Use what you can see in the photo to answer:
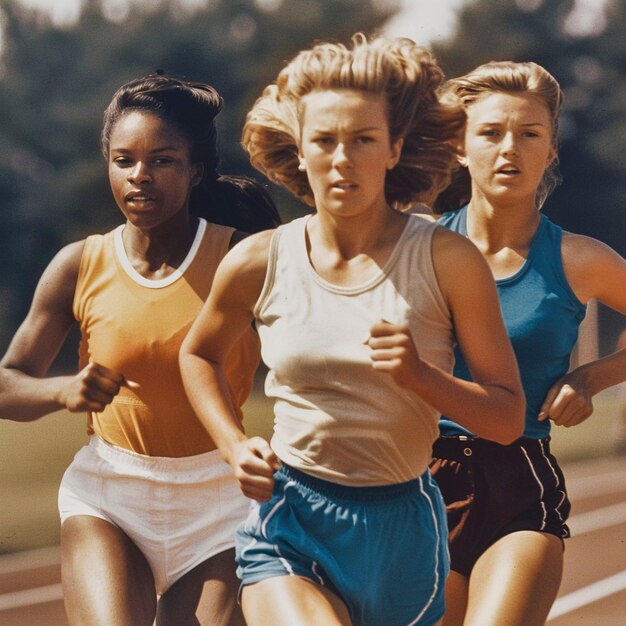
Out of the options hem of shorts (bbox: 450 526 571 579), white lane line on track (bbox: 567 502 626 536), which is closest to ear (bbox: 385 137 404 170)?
hem of shorts (bbox: 450 526 571 579)

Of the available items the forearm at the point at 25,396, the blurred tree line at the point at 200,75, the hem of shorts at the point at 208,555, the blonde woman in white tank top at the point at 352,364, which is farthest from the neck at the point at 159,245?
the blurred tree line at the point at 200,75

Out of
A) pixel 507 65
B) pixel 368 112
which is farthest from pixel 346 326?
pixel 507 65

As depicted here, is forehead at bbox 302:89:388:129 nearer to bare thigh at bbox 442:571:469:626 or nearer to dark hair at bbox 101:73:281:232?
dark hair at bbox 101:73:281:232

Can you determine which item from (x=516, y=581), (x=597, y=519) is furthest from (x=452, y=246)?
(x=597, y=519)

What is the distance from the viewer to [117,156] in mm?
4332

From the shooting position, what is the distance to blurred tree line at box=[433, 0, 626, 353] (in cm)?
3288

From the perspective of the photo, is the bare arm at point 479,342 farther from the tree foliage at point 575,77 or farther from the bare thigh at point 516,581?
the tree foliage at point 575,77

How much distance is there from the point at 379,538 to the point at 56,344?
4.23 feet

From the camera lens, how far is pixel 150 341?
4.18m

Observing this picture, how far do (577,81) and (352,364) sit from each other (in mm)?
31243

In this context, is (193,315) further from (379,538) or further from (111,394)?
(379,538)

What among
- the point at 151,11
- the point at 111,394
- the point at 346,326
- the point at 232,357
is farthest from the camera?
the point at 151,11

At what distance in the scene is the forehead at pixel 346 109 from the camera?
3518 mm

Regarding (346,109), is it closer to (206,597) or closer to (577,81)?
(206,597)
